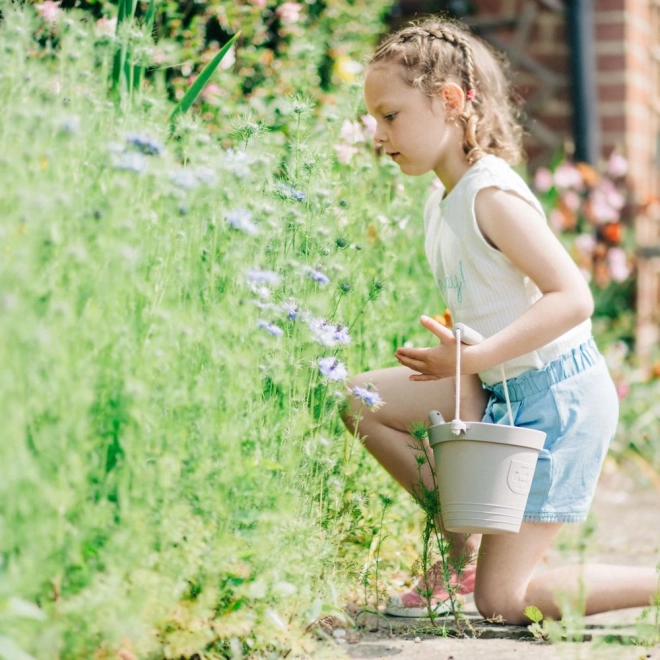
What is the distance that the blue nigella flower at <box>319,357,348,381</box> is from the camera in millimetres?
2043

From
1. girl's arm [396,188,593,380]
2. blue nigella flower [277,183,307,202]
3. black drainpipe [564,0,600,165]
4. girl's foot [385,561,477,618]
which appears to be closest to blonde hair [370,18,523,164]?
girl's arm [396,188,593,380]

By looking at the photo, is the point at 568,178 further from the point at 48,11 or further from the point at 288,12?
the point at 48,11

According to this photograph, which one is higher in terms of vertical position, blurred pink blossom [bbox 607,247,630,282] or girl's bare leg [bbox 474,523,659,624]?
blurred pink blossom [bbox 607,247,630,282]

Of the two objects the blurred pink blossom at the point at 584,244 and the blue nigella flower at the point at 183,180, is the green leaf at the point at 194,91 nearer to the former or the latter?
the blue nigella flower at the point at 183,180

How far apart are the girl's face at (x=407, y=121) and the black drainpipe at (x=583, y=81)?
11.4 ft

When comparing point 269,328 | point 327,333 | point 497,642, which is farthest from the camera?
point 497,642

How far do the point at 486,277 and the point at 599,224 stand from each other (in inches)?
140

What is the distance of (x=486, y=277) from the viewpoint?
7.90 feet

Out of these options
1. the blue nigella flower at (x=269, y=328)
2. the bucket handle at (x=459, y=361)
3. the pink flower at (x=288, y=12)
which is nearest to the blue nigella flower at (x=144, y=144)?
the blue nigella flower at (x=269, y=328)

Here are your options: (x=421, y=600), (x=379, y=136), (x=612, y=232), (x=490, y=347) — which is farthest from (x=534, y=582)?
(x=612, y=232)

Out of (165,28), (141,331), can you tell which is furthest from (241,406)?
(165,28)

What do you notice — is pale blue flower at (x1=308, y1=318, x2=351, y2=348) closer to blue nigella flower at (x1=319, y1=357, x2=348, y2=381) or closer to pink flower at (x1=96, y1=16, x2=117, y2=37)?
blue nigella flower at (x1=319, y1=357, x2=348, y2=381)

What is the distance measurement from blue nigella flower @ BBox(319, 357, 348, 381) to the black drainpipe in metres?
4.07

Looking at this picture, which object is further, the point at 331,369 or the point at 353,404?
the point at 353,404
